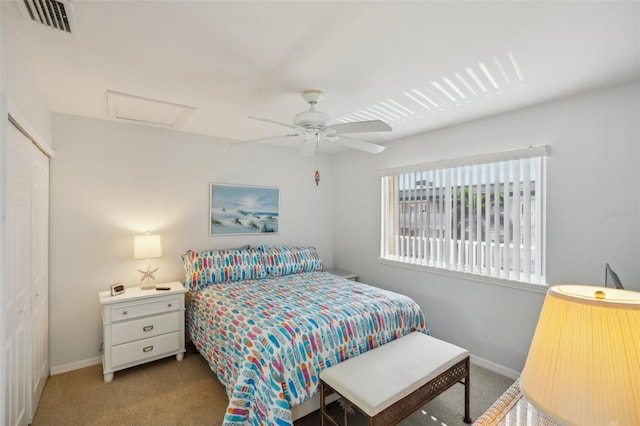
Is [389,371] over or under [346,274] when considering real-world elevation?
under

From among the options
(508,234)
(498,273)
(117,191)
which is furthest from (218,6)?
(498,273)

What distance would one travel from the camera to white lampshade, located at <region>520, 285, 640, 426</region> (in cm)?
67

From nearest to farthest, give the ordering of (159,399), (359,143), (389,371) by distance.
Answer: (389,371) → (159,399) → (359,143)

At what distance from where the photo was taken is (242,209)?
13.0 ft

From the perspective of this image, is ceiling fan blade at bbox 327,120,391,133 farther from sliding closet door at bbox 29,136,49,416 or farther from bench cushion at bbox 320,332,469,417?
sliding closet door at bbox 29,136,49,416

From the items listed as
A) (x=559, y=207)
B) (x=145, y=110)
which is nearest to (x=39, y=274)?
(x=145, y=110)

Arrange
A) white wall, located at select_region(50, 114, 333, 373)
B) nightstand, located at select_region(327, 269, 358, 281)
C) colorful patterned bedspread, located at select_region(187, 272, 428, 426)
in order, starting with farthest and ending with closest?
nightstand, located at select_region(327, 269, 358, 281)
white wall, located at select_region(50, 114, 333, 373)
colorful patterned bedspread, located at select_region(187, 272, 428, 426)

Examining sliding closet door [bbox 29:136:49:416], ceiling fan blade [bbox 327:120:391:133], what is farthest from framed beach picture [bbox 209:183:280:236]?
ceiling fan blade [bbox 327:120:391:133]

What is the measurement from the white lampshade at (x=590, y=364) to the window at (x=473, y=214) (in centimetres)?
232

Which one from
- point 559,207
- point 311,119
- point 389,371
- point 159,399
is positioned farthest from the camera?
point 559,207

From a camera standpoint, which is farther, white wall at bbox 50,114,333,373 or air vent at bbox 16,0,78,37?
white wall at bbox 50,114,333,373

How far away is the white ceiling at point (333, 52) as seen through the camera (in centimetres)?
148

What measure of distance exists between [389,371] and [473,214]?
75.3 inches

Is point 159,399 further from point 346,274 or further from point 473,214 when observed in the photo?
point 473,214
